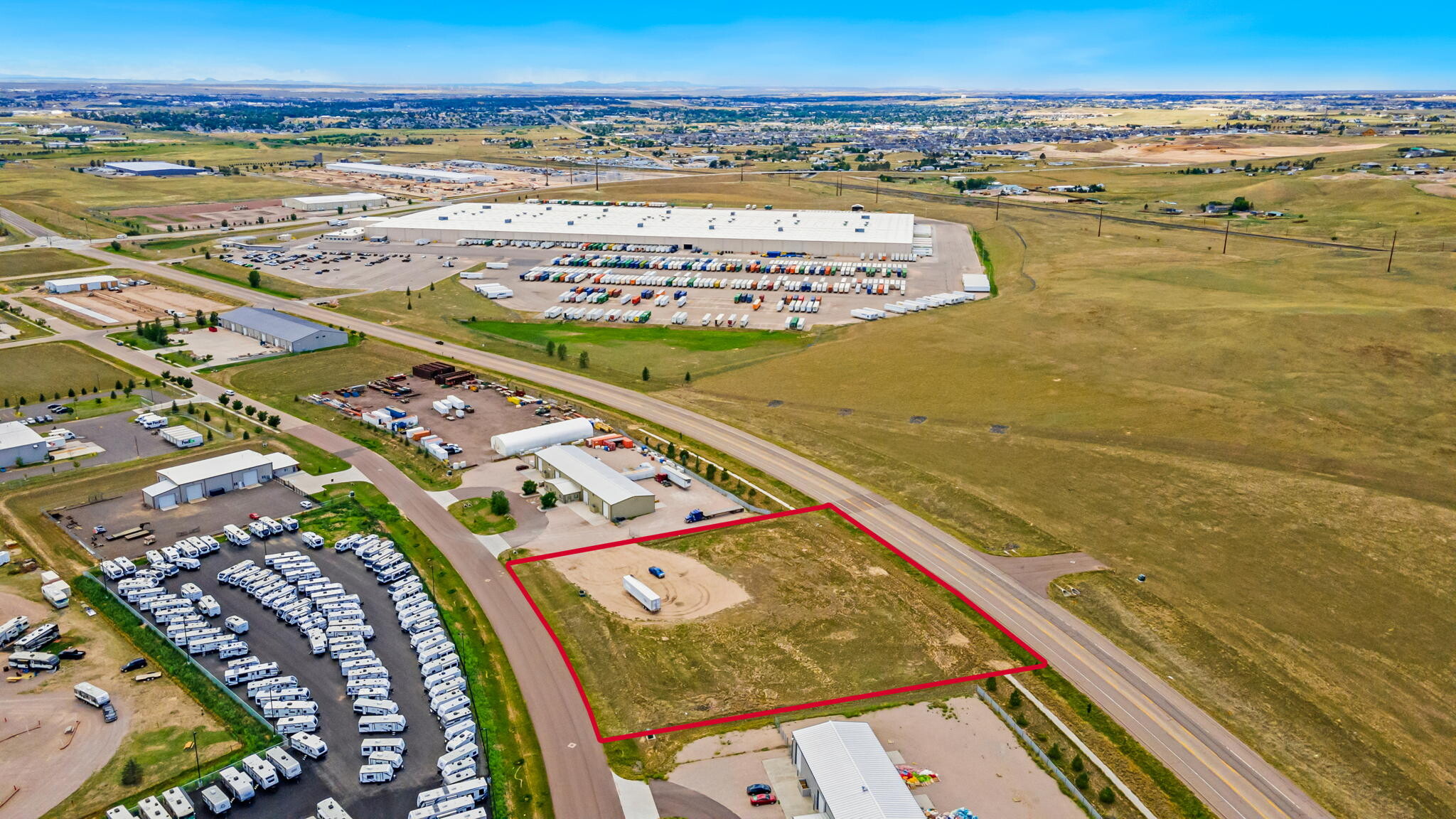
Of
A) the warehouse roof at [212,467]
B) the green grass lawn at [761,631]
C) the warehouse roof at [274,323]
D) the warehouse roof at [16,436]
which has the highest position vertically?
the warehouse roof at [274,323]

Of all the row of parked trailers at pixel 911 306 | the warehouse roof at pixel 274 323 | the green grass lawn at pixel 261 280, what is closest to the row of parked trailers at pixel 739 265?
the row of parked trailers at pixel 911 306

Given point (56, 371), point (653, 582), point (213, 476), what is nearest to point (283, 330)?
point (56, 371)

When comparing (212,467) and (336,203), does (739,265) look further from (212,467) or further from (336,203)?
(336,203)

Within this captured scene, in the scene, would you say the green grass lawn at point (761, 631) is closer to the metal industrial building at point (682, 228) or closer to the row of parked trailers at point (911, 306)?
the row of parked trailers at point (911, 306)

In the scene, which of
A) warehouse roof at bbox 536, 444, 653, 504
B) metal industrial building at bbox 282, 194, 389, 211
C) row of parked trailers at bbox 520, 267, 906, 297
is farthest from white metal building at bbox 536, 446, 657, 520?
metal industrial building at bbox 282, 194, 389, 211

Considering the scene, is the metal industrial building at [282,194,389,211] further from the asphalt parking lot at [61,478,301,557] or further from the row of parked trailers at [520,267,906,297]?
the asphalt parking lot at [61,478,301,557]

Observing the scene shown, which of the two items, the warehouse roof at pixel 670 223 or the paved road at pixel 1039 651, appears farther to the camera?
the warehouse roof at pixel 670 223
